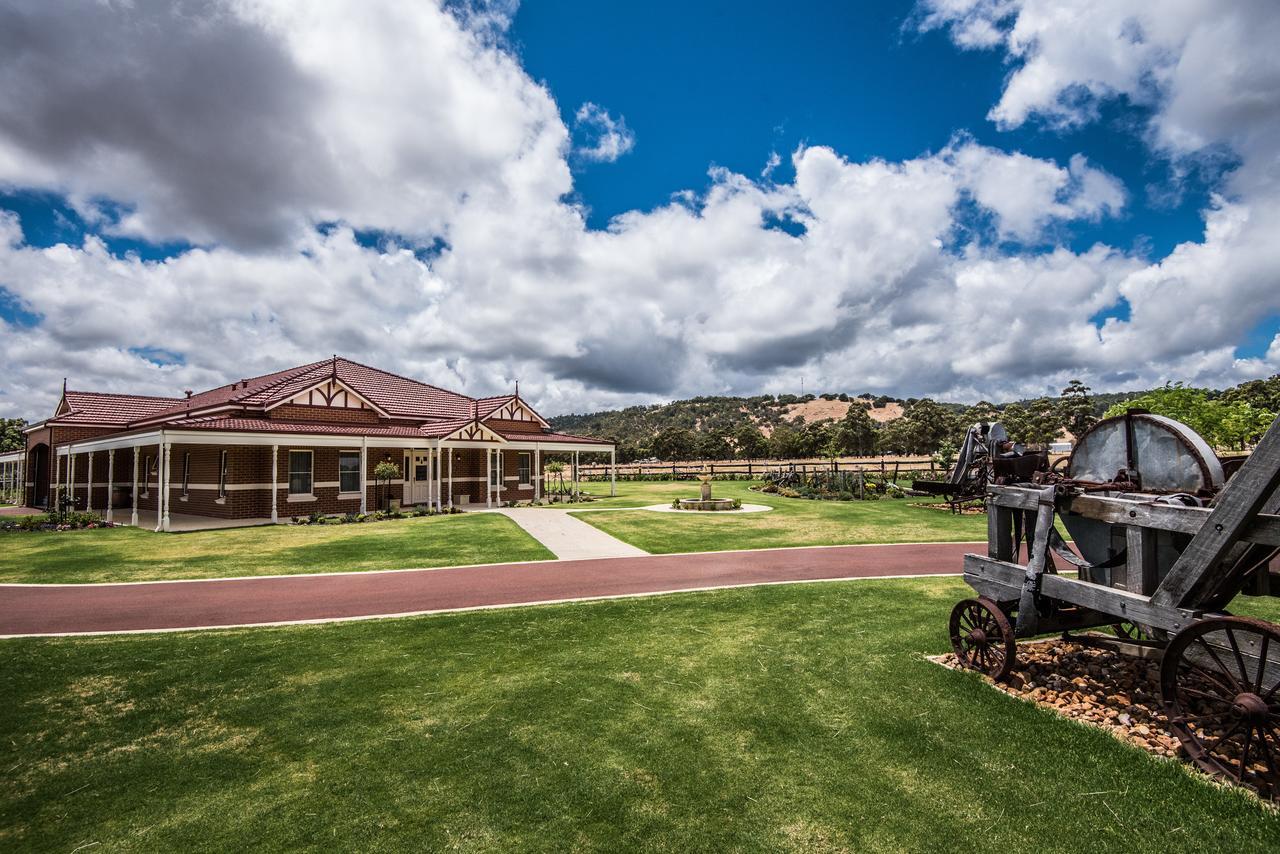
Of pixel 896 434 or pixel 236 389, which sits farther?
pixel 896 434

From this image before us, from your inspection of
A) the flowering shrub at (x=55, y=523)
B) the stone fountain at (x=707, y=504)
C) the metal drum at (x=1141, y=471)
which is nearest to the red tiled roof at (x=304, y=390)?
the flowering shrub at (x=55, y=523)

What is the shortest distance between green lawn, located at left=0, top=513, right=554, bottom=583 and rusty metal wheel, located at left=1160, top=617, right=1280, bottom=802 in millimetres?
11638

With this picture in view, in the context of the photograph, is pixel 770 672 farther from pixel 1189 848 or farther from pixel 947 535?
pixel 947 535

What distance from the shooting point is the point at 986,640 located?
610cm

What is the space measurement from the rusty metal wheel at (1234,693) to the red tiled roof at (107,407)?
39.7 meters

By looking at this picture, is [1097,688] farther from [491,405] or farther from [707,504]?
[491,405]

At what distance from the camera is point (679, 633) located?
7961mm

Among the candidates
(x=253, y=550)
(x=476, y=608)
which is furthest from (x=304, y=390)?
(x=476, y=608)

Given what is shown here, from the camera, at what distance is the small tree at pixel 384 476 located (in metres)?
24.6

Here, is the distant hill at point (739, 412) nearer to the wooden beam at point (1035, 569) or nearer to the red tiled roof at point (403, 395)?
the red tiled roof at point (403, 395)

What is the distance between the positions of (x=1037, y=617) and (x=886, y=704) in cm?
173

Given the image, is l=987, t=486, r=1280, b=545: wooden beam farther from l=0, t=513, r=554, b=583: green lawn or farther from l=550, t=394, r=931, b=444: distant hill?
l=550, t=394, r=931, b=444: distant hill

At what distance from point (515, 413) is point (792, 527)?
18.7m

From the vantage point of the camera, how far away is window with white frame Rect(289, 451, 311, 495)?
78.0 ft
